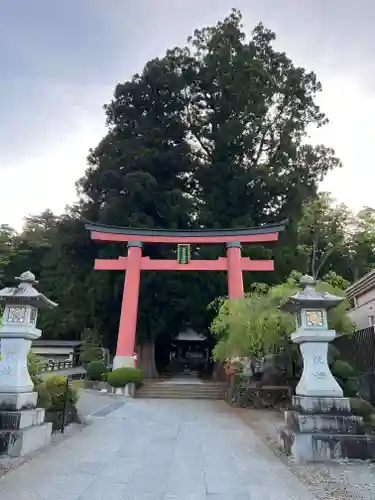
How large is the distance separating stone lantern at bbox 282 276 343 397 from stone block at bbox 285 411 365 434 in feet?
1.04

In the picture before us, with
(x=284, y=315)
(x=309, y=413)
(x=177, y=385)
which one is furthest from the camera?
(x=177, y=385)

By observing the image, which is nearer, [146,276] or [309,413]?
[309,413]

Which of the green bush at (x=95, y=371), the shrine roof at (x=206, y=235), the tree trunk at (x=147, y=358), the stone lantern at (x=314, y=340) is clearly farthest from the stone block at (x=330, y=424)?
the tree trunk at (x=147, y=358)

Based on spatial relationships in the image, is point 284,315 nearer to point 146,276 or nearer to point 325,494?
point 325,494

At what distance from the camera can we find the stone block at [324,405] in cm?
544

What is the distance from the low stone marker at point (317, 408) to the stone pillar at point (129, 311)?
976cm

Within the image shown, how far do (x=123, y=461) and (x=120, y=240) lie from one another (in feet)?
39.2

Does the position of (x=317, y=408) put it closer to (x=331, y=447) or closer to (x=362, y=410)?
(x=331, y=447)

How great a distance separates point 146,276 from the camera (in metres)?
18.2

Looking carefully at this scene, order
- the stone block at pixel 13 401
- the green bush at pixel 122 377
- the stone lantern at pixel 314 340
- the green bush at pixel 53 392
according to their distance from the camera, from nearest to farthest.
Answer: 1. the stone block at pixel 13 401
2. the stone lantern at pixel 314 340
3. the green bush at pixel 53 392
4. the green bush at pixel 122 377

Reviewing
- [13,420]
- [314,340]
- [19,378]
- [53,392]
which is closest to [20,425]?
[13,420]

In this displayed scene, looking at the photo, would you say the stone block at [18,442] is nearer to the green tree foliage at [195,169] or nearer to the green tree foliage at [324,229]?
the green tree foliage at [195,169]

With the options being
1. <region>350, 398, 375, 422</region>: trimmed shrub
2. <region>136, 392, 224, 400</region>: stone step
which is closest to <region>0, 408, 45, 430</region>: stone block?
<region>350, 398, 375, 422</region>: trimmed shrub

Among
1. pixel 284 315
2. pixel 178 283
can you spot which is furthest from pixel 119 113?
pixel 284 315
